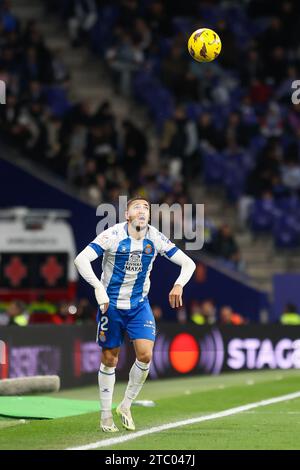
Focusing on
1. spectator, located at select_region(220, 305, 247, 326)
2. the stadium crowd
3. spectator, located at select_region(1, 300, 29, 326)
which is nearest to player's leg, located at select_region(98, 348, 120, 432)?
spectator, located at select_region(1, 300, 29, 326)

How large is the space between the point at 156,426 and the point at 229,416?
1.52m

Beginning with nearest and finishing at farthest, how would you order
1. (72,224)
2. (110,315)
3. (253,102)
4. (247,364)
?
(110,315) < (247,364) < (72,224) < (253,102)

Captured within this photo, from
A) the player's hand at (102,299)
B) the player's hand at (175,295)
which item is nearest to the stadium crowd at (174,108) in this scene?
the player's hand at (175,295)

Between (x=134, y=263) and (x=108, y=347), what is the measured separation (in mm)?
738

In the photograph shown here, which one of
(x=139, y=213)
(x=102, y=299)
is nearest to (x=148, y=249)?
(x=139, y=213)

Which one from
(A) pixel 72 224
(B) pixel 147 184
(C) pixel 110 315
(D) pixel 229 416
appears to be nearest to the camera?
(C) pixel 110 315

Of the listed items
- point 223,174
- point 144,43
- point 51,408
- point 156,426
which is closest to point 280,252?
point 223,174

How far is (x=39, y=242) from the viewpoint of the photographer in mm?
23594

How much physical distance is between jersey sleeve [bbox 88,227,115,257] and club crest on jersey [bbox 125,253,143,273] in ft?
0.70

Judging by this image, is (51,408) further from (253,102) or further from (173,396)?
(253,102)

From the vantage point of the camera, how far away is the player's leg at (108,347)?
436 inches

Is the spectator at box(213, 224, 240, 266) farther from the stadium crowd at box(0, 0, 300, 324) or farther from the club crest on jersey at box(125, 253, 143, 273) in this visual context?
the club crest on jersey at box(125, 253, 143, 273)

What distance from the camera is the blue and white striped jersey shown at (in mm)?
11078

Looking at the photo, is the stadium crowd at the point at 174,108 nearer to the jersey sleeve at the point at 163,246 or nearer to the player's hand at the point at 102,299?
the jersey sleeve at the point at 163,246
